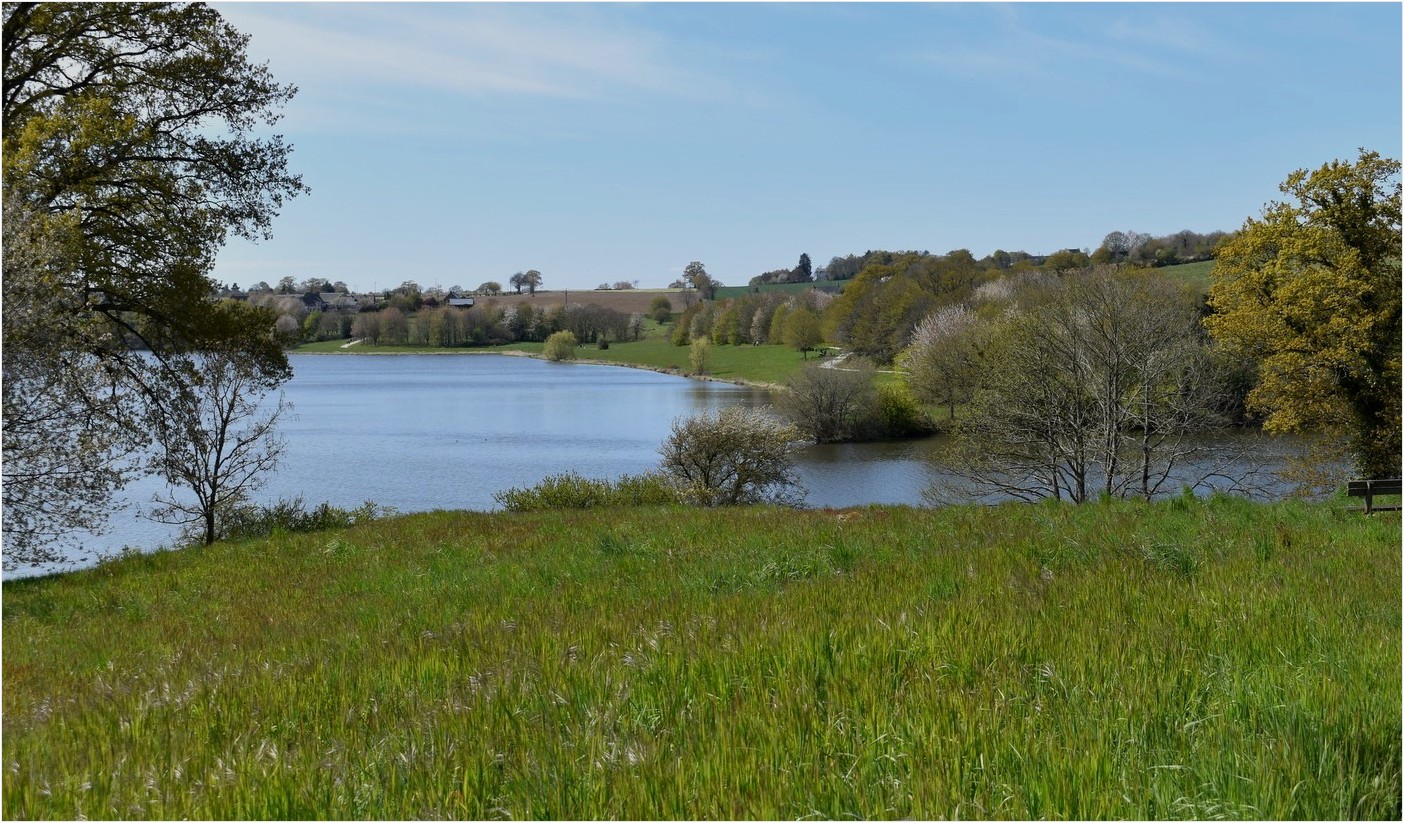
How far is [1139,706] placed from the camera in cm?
364

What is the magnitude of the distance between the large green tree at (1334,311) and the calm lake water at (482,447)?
50.6 feet

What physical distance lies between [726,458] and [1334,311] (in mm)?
22859

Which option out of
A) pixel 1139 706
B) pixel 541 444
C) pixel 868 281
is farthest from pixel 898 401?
pixel 1139 706

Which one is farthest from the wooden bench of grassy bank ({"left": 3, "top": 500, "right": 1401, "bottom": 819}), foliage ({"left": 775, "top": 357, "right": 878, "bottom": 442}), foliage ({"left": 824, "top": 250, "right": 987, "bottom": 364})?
foliage ({"left": 824, "top": 250, "right": 987, "bottom": 364})

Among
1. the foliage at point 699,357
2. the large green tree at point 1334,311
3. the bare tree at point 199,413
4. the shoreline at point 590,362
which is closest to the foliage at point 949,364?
the large green tree at point 1334,311

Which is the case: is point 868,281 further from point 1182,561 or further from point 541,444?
point 1182,561

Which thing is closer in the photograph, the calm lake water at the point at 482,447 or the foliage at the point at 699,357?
the calm lake water at the point at 482,447

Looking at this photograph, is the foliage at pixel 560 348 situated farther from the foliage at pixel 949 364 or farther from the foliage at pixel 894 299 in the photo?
the foliage at pixel 949 364

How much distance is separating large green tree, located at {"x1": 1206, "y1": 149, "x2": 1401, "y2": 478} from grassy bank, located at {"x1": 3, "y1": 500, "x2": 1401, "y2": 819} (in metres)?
30.5

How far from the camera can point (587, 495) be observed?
106 feet

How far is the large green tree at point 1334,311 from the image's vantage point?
111ft

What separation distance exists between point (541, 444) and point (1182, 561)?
195 feet

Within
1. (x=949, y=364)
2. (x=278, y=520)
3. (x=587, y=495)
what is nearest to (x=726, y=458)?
(x=587, y=495)

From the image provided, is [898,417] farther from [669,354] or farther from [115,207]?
[669,354]
